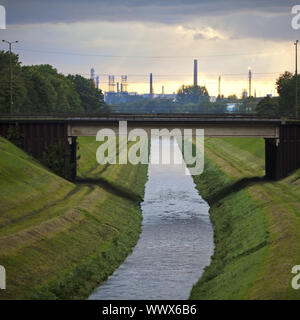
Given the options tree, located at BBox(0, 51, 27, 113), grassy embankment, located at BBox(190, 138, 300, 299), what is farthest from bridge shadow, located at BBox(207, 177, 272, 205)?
tree, located at BBox(0, 51, 27, 113)

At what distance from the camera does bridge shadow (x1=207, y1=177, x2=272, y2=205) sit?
9238cm

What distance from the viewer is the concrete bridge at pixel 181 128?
3738 inches

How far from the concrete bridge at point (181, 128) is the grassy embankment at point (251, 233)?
364 centimetres

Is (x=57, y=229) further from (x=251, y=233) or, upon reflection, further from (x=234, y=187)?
(x=234, y=187)

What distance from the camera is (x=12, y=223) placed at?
64500 mm

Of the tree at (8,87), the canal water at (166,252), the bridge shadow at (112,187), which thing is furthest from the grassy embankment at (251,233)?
the tree at (8,87)

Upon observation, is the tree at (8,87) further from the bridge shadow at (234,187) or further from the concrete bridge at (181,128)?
the bridge shadow at (234,187)

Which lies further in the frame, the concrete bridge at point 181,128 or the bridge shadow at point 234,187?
the concrete bridge at point 181,128

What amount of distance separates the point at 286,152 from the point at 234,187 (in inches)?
310

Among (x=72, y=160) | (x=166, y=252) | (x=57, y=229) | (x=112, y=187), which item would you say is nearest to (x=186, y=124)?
(x=112, y=187)

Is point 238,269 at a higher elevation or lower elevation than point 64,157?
lower

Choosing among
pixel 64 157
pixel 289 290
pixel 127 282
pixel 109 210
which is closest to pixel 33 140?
pixel 64 157
